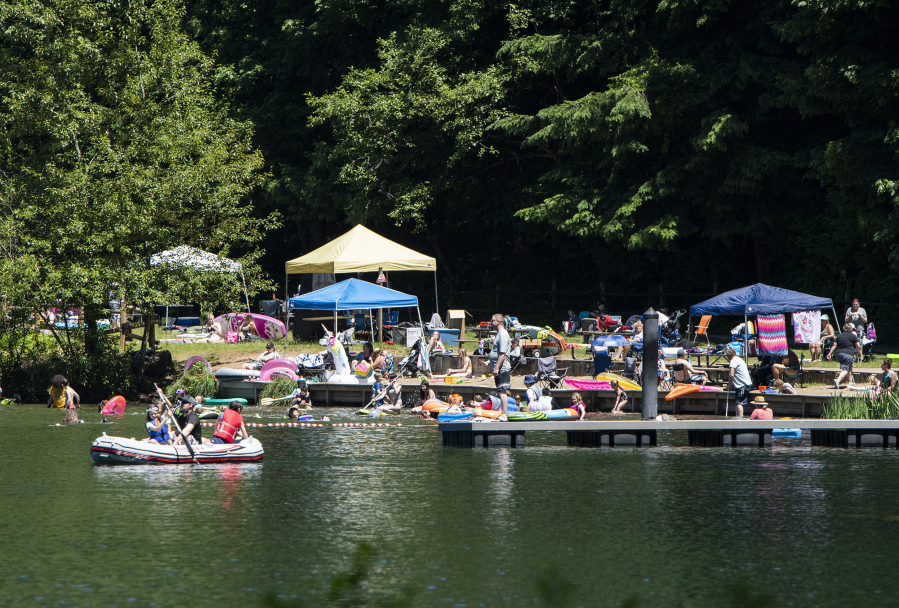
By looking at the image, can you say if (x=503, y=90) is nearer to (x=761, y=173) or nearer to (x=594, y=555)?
(x=761, y=173)

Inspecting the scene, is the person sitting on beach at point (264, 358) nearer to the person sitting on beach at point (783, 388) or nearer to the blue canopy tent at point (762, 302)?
the blue canopy tent at point (762, 302)

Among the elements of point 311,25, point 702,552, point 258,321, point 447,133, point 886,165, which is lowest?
point 702,552

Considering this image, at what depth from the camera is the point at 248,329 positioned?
1441 inches

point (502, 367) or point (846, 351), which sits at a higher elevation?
point (846, 351)

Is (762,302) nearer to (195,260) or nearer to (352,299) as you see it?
(352,299)

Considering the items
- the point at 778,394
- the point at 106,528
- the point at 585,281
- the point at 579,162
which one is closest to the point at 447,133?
the point at 579,162

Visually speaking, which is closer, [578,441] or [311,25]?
[578,441]

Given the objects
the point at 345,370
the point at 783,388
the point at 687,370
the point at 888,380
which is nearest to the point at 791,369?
the point at 783,388

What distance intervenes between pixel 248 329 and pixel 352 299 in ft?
26.6

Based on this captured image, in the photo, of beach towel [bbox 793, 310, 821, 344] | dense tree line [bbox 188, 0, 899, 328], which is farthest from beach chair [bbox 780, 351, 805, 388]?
dense tree line [bbox 188, 0, 899, 328]

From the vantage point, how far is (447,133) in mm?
40062

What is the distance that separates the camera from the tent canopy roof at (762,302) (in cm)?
2614

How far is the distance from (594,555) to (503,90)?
29105 mm

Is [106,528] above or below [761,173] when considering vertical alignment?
below
